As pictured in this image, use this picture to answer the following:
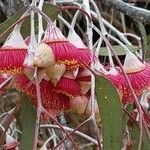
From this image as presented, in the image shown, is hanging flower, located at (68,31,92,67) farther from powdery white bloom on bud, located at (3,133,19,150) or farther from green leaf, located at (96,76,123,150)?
powdery white bloom on bud, located at (3,133,19,150)

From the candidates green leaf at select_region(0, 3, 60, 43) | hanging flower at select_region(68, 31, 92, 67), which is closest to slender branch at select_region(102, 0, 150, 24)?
green leaf at select_region(0, 3, 60, 43)

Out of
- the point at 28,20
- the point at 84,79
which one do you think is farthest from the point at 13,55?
the point at 28,20

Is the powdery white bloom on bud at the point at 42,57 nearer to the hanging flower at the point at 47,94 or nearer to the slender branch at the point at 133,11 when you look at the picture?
the hanging flower at the point at 47,94

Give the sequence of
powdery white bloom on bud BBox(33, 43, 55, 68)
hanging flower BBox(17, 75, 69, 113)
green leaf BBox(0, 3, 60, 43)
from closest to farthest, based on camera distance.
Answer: powdery white bloom on bud BBox(33, 43, 55, 68) < hanging flower BBox(17, 75, 69, 113) < green leaf BBox(0, 3, 60, 43)

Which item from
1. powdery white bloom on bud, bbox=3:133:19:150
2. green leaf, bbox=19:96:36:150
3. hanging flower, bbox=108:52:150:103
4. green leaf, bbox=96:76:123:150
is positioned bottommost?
powdery white bloom on bud, bbox=3:133:19:150

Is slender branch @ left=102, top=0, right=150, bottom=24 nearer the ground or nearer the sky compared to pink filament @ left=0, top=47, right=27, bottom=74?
nearer the ground

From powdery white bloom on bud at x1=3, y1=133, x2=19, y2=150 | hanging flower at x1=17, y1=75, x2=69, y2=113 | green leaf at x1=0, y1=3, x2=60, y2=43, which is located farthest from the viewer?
powdery white bloom on bud at x1=3, y1=133, x2=19, y2=150

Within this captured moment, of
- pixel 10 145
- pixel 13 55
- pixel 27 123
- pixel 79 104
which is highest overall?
pixel 13 55

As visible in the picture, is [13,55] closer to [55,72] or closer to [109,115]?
[55,72]
